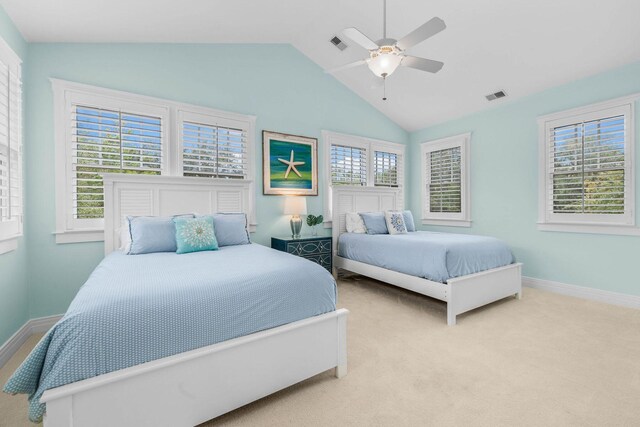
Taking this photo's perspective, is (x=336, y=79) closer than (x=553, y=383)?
No

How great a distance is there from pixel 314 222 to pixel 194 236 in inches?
78.8

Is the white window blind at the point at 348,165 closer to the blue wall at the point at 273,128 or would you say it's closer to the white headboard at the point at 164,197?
the blue wall at the point at 273,128

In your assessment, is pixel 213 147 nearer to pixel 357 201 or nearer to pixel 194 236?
A: pixel 194 236

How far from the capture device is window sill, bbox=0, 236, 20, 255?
2.26m

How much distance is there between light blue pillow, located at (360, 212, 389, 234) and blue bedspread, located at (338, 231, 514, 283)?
420 millimetres

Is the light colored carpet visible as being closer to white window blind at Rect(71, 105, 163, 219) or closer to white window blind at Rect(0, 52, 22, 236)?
white window blind at Rect(0, 52, 22, 236)

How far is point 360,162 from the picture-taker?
520 centimetres

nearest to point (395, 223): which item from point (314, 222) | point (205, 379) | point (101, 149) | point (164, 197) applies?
point (314, 222)

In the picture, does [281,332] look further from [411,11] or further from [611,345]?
[411,11]

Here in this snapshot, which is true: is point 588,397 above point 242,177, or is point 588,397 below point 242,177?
below

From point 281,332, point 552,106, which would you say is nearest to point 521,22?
point 552,106

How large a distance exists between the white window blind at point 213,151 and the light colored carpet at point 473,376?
227 centimetres

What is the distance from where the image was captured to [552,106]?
3.95 meters

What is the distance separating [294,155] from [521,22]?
9.90ft
